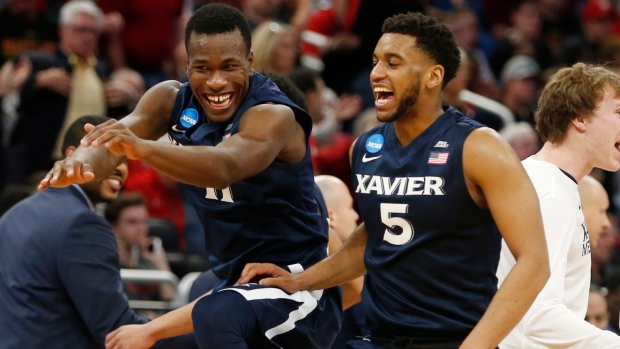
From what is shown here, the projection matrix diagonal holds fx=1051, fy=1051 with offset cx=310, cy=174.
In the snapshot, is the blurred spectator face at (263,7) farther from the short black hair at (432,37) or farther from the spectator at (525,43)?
the short black hair at (432,37)

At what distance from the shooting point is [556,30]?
1409 cm

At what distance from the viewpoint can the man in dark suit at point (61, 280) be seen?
5.47 meters

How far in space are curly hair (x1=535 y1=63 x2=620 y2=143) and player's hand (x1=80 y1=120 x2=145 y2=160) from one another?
6.73ft

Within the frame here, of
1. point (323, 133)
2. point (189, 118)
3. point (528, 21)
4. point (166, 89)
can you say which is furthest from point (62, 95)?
point (528, 21)

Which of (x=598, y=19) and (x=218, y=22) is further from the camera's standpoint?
(x=598, y=19)

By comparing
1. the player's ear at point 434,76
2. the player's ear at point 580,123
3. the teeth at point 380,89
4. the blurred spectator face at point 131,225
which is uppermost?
the player's ear at point 434,76

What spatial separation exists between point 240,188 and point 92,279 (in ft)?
3.70

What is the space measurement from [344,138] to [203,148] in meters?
5.69

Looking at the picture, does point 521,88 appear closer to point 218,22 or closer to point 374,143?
point 374,143

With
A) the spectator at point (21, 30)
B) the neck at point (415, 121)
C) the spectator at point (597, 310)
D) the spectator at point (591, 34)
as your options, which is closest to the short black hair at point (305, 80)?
the spectator at point (21, 30)

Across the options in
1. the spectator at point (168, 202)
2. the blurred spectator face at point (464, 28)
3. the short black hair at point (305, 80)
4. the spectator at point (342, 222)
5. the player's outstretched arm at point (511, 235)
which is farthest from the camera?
the blurred spectator face at point (464, 28)

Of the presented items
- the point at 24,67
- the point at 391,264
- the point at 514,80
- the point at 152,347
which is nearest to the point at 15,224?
the point at 152,347

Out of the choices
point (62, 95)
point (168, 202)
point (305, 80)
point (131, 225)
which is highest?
point (305, 80)

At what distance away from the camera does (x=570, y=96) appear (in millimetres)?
4973
